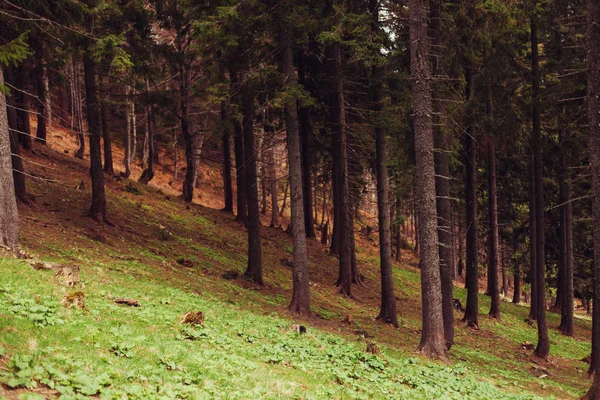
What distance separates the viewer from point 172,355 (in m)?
6.68

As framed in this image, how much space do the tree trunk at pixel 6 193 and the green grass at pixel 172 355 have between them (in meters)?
1.18

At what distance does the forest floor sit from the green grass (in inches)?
1.1

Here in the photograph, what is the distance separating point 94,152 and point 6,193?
7.69 m

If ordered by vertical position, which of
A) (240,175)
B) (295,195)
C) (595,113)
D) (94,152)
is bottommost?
(295,195)

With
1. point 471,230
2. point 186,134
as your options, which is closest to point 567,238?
point 471,230

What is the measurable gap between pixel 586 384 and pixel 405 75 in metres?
11.6

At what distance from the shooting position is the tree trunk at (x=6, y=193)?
10.3 m

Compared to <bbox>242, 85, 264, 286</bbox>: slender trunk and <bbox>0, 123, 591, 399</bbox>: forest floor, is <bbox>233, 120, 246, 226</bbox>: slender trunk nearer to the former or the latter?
<bbox>0, 123, 591, 399</bbox>: forest floor

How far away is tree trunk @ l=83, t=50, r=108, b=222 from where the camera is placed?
1809 cm

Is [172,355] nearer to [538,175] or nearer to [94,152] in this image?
[94,152]

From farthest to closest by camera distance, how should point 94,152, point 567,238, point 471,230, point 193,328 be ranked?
point 567,238 → point 471,230 → point 94,152 → point 193,328

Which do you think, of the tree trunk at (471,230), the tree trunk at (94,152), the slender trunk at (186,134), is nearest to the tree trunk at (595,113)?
the tree trunk at (471,230)

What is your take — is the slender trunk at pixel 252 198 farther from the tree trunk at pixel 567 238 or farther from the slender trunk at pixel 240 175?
the tree trunk at pixel 567 238

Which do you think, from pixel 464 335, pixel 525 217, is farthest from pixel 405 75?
pixel 525 217
